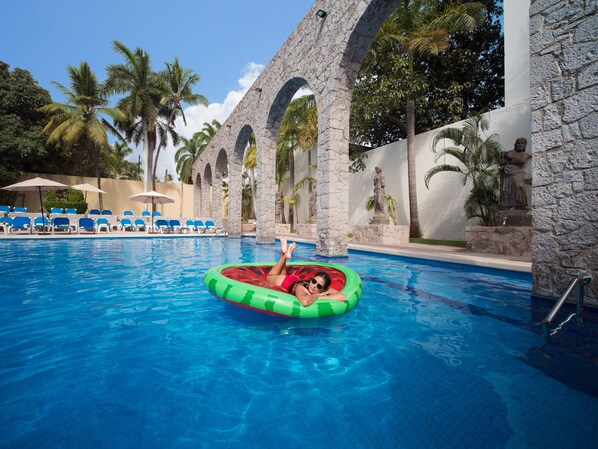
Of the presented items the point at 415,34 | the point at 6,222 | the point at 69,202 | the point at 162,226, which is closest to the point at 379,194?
the point at 415,34

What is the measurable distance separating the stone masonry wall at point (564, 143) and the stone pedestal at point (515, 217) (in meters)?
4.72

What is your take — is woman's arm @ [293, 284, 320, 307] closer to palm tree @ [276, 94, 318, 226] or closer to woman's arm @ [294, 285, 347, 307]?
woman's arm @ [294, 285, 347, 307]

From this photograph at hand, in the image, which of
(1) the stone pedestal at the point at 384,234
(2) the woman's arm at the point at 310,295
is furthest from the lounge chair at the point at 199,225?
(2) the woman's arm at the point at 310,295

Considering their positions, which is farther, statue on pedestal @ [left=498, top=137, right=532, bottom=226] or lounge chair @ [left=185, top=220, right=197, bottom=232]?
lounge chair @ [left=185, top=220, right=197, bottom=232]

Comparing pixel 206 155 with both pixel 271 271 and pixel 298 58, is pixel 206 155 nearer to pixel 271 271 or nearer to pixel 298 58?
pixel 298 58

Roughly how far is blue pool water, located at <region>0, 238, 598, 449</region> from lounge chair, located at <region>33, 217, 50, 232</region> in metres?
11.2

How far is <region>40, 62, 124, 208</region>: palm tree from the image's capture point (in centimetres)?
1999

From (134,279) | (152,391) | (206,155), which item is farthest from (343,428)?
(206,155)

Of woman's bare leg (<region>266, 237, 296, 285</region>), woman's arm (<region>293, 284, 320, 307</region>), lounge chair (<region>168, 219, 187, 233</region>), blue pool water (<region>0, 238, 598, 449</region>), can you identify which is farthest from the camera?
lounge chair (<region>168, 219, 187, 233</region>)

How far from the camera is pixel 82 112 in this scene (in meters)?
21.4

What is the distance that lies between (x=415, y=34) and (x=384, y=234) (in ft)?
23.9

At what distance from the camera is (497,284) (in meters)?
4.73

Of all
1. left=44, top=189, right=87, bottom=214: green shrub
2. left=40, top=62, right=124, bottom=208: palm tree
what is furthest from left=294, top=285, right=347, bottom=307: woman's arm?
left=40, top=62, right=124, bottom=208: palm tree

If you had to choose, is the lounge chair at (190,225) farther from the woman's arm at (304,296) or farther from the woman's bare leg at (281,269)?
the woman's arm at (304,296)
